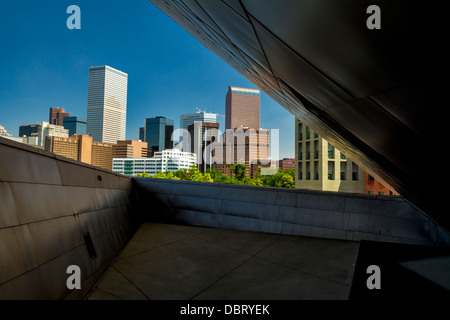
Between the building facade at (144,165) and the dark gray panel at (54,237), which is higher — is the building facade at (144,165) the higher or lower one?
the higher one

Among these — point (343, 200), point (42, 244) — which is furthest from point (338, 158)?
point (42, 244)

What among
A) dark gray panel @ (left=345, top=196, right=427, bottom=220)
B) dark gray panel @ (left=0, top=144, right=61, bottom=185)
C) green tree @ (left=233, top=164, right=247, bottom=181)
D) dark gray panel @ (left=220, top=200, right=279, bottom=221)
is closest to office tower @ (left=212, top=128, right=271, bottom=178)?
green tree @ (left=233, top=164, right=247, bottom=181)

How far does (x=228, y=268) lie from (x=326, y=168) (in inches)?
1636

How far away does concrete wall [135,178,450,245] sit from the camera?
8297 mm

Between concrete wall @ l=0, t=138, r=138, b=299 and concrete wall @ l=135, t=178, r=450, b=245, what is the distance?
17.7ft

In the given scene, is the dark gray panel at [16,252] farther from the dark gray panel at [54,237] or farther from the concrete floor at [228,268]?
the concrete floor at [228,268]

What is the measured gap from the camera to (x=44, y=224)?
12.4ft

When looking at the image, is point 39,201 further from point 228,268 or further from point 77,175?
point 228,268

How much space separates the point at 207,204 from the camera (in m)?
11.2

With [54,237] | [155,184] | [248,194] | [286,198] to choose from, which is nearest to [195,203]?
[155,184]

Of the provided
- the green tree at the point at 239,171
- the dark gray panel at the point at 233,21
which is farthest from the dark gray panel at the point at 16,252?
the green tree at the point at 239,171

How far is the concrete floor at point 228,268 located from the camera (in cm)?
496

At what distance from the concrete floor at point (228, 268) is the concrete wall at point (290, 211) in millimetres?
668

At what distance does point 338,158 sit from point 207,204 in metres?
38.2
